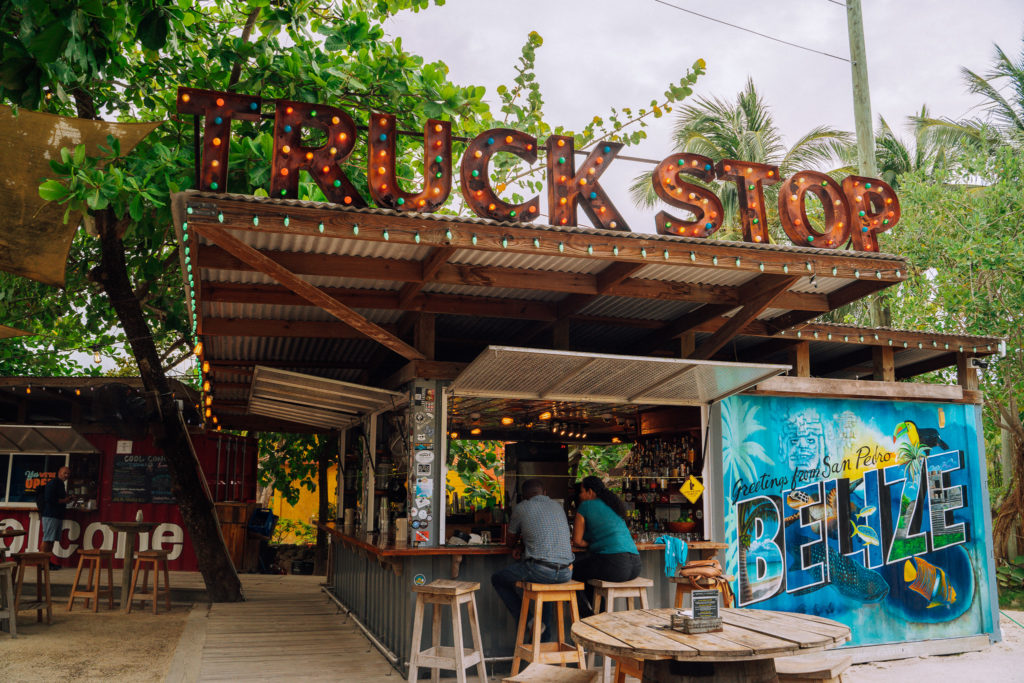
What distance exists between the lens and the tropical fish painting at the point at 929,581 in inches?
328

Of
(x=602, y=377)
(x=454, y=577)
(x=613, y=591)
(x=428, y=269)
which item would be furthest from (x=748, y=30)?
(x=454, y=577)

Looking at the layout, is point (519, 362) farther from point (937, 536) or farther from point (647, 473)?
point (937, 536)

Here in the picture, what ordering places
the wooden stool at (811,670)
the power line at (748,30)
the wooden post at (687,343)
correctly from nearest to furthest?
the wooden stool at (811,670) < the wooden post at (687,343) < the power line at (748,30)

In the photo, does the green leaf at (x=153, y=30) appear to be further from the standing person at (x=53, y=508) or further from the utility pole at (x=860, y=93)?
the utility pole at (x=860, y=93)

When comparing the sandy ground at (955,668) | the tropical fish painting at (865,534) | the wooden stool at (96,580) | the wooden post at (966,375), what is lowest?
the sandy ground at (955,668)

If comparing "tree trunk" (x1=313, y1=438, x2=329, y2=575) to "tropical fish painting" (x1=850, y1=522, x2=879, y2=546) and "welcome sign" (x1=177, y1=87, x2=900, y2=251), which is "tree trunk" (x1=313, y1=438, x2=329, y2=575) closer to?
"tropical fish painting" (x1=850, y1=522, x2=879, y2=546)

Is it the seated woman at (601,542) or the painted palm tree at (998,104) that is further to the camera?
the painted palm tree at (998,104)

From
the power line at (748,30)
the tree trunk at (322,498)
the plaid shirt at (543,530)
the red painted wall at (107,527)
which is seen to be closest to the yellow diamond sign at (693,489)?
the plaid shirt at (543,530)

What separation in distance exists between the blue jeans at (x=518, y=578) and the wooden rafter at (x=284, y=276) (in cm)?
202

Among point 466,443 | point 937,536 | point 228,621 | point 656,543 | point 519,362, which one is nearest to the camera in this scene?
point 519,362

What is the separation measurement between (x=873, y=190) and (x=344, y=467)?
7.82 metres

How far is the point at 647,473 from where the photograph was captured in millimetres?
10188

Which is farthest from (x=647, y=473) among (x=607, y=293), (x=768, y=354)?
(x=607, y=293)

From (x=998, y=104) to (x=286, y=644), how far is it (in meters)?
20.3
